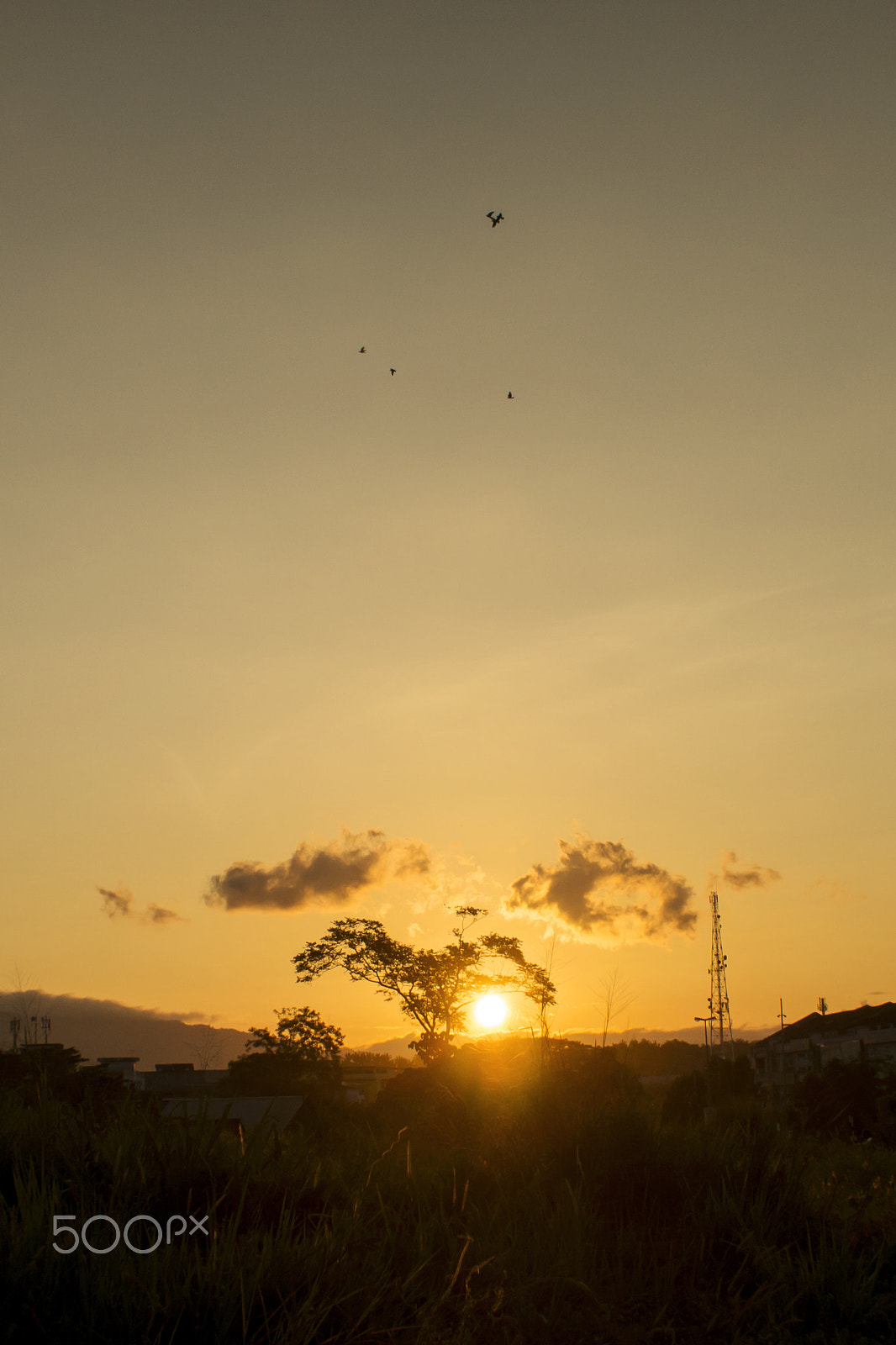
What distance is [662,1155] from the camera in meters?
12.4

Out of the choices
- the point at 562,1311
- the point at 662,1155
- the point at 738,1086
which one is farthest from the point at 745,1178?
the point at 738,1086

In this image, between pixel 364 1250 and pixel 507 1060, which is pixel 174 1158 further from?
pixel 507 1060

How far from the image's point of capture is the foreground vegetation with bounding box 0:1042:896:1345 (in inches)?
274

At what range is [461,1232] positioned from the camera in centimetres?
1061

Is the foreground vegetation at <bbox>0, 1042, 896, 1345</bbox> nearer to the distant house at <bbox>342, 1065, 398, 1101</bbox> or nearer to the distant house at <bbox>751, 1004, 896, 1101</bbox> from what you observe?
the distant house at <bbox>342, 1065, 398, 1101</bbox>

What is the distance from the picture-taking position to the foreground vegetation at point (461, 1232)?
6957 millimetres

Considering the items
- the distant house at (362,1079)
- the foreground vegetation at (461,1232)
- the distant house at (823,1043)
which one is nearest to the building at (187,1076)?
the distant house at (362,1079)

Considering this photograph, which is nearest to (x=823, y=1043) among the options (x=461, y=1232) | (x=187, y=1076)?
(x=187, y=1076)

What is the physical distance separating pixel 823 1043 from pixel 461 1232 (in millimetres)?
73181

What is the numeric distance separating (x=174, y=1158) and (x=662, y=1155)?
6117 millimetres
